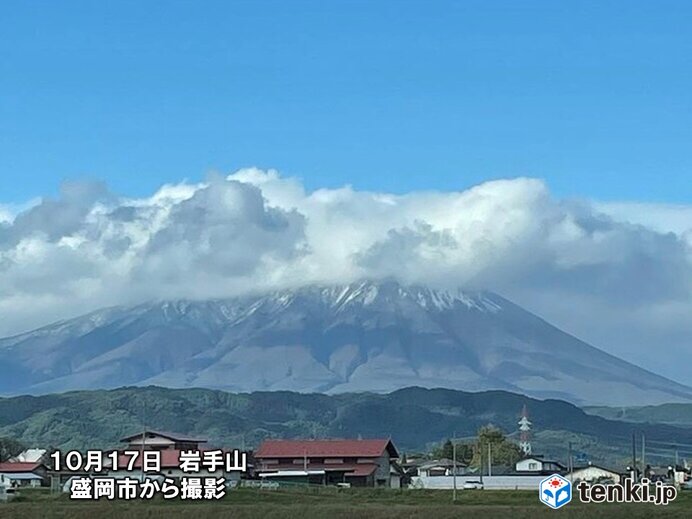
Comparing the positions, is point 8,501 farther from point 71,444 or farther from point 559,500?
point 71,444

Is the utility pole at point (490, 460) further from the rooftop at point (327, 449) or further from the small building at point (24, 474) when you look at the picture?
the small building at point (24, 474)

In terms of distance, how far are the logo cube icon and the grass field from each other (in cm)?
49

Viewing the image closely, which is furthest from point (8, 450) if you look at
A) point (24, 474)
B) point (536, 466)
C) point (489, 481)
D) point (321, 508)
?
point (321, 508)

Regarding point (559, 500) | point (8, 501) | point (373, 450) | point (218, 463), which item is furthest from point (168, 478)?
point (373, 450)

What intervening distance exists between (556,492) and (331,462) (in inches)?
1259

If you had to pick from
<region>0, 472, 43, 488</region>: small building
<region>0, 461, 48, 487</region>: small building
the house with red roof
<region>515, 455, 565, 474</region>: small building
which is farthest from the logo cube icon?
<region>515, 455, 565, 474</region>: small building

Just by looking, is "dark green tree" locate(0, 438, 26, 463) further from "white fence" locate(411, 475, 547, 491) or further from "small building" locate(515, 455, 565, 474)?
"small building" locate(515, 455, 565, 474)

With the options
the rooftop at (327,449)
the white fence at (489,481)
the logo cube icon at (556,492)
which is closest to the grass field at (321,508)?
the logo cube icon at (556,492)

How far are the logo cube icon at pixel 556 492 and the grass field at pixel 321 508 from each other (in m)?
0.49

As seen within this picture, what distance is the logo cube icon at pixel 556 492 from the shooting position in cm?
5561

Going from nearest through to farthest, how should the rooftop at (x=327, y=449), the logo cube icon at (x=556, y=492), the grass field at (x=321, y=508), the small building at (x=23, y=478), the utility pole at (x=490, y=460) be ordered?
the grass field at (x=321, y=508) < the logo cube icon at (x=556, y=492) < the small building at (x=23, y=478) < the rooftop at (x=327, y=449) < the utility pole at (x=490, y=460)

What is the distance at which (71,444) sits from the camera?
18062 centimetres

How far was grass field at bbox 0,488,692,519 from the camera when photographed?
169 ft

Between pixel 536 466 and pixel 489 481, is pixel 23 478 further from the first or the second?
pixel 536 466
